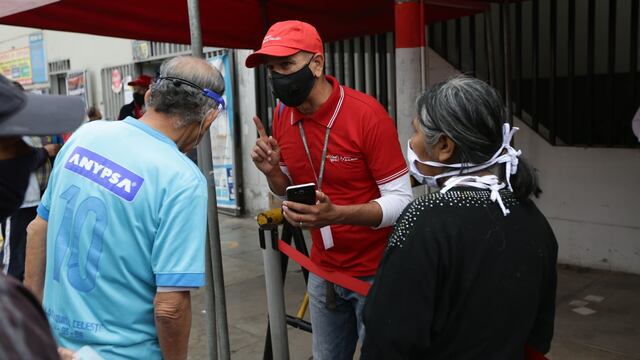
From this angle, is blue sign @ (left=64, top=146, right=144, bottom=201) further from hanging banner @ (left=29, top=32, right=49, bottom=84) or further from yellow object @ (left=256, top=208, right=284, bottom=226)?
hanging banner @ (left=29, top=32, right=49, bottom=84)

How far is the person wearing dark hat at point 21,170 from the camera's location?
2.58 feet

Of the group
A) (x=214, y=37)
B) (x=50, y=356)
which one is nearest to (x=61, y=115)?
(x=50, y=356)

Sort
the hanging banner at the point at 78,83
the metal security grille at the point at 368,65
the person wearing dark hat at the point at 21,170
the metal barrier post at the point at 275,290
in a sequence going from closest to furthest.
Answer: the person wearing dark hat at the point at 21,170 < the metal barrier post at the point at 275,290 < the metal security grille at the point at 368,65 < the hanging banner at the point at 78,83

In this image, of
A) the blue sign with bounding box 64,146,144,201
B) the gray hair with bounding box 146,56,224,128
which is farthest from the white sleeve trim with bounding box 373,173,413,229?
the blue sign with bounding box 64,146,144,201

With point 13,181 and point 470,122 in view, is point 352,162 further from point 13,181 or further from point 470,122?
point 13,181

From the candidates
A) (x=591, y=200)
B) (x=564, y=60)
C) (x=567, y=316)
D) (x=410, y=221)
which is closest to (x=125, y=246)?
(x=410, y=221)

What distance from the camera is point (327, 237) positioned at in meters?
2.44

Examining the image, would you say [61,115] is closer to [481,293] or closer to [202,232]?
[202,232]

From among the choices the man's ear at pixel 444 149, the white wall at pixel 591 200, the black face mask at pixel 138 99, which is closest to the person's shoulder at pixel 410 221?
the man's ear at pixel 444 149

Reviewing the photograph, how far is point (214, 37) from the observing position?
16.5 feet

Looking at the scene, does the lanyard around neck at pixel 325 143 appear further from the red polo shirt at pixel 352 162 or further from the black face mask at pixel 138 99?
the black face mask at pixel 138 99

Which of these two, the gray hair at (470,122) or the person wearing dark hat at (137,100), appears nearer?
the gray hair at (470,122)

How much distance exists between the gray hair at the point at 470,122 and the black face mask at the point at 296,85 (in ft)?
2.97

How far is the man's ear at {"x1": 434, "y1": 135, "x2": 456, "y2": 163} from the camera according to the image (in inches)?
62.4
